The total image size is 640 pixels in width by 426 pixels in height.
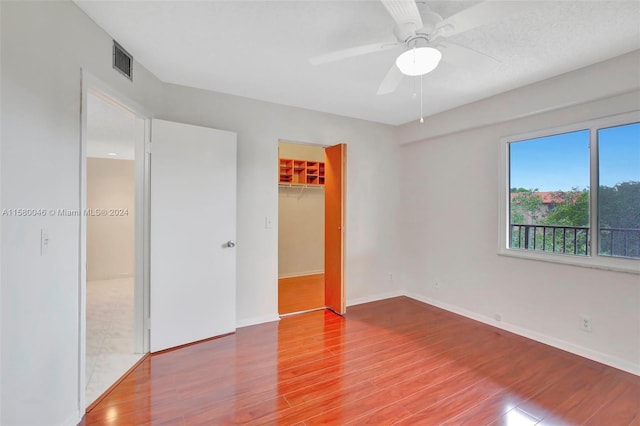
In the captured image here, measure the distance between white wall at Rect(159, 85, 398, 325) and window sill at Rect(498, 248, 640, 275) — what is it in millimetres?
1691

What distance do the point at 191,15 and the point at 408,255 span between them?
3812mm

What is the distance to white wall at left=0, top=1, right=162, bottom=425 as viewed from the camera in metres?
1.32

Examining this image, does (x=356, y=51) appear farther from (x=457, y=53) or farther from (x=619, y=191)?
(x=619, y=191)

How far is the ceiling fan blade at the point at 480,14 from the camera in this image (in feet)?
4.03

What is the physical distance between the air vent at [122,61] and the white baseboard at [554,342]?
423cm

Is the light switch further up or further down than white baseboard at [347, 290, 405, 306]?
further up

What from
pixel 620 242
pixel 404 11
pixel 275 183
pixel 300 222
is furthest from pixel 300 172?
pixel 620 242

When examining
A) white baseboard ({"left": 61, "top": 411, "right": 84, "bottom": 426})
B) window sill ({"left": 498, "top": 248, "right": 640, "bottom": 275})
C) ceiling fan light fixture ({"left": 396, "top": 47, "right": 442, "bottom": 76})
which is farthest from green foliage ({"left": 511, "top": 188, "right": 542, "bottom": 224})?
white baseboard ({"left": 61, "top": 411, "right": 84, "bottom": 426})

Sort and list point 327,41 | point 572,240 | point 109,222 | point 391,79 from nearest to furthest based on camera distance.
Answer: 1. point 391,79
2. point 327,41
3. point 572,240
4. point 109,222

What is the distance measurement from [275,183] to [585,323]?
330cm

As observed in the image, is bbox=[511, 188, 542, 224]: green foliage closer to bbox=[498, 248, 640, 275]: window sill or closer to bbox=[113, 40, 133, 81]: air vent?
bbox=[498, 248, 640, 275]: window sill

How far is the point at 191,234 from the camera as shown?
2752mm

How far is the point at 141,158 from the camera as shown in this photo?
2.59 meters

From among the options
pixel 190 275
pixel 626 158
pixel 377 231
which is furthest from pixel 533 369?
pixel 190 275
